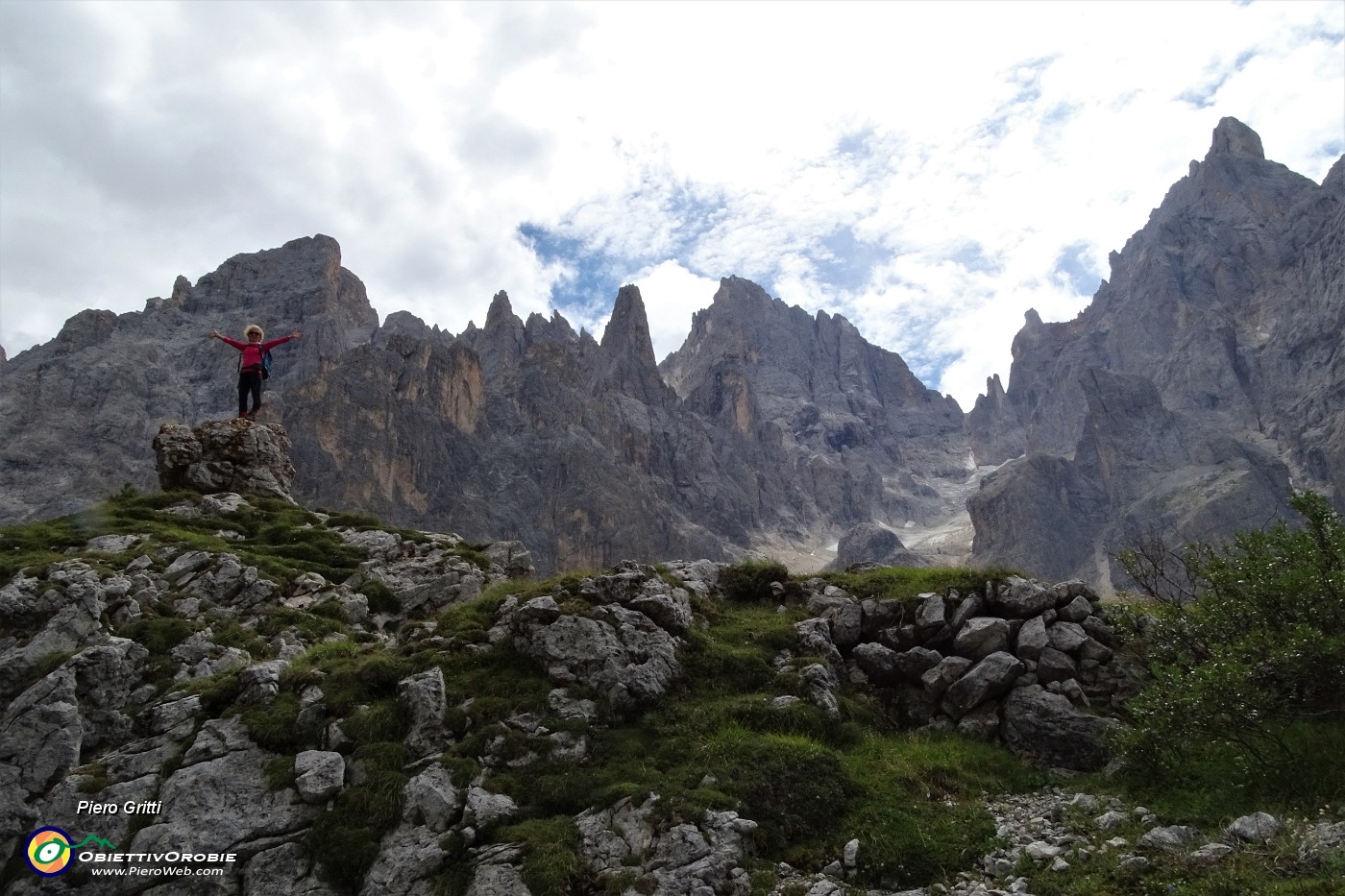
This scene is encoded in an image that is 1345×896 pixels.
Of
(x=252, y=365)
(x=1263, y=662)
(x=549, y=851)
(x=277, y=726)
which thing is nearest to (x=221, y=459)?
(x=252, y=365)

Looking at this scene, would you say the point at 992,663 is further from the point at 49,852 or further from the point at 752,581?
the point at 49,852

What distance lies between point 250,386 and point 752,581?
1833 centimetres

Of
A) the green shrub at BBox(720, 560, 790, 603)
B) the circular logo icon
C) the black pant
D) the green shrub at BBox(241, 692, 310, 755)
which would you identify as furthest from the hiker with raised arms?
the circular logo icon

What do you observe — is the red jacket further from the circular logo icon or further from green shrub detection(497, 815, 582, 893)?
green shrub detection(497, 815, 582, 893)

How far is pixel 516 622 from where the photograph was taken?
16.5m

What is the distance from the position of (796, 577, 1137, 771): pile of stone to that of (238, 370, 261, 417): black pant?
1982 cm

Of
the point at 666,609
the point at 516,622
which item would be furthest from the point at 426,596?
the point at 666,609

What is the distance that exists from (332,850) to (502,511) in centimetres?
15977

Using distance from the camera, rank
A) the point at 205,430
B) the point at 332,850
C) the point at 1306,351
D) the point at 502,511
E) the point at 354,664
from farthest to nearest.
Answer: the point at 1306,351, the point at 502,511, the point at 205,430, the point at 354,664, the point at 332,850

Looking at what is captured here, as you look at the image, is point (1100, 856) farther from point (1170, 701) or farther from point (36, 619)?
point (36, 619)

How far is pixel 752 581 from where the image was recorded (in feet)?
67.6

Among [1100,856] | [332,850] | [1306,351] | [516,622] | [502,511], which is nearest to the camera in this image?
[1100,856]

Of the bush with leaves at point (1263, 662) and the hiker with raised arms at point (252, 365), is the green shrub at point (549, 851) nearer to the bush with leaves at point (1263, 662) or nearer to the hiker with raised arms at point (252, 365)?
the bush with leaves at point (1263, 662)

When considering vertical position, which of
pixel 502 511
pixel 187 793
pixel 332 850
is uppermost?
pixel 502 511
